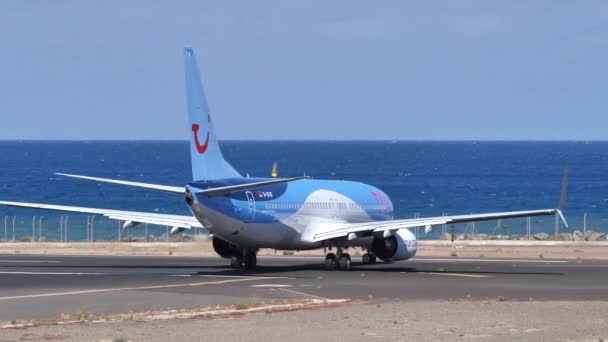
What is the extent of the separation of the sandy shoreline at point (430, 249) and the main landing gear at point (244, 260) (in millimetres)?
12413

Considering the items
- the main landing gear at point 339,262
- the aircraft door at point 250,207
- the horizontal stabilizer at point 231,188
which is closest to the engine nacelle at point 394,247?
the main landing gear at point 339,262

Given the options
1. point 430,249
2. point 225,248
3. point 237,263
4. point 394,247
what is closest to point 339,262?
point 394,247

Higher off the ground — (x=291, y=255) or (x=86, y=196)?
(x=86, y=196)

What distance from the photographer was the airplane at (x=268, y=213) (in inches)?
1686

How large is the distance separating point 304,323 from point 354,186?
26.9 metres

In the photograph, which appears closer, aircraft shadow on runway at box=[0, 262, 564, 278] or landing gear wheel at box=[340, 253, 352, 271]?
aircraft shadow on runway at box=[0, 262, 564, 278]

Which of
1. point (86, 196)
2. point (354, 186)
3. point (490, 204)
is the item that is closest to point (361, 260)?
point (354, 186)

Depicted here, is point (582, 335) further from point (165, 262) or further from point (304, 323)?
point (165, 262)

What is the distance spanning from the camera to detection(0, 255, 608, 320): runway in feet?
108
